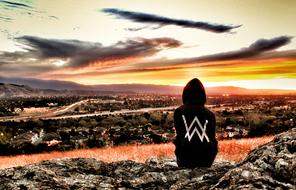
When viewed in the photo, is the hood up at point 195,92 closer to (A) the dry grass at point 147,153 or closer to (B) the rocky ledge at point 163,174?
(B) the rocky ledge at point 163,174

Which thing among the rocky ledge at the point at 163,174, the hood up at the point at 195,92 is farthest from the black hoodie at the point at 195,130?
the rocky ledge at the point at 163,174

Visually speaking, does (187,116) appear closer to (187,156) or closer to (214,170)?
(187,156)

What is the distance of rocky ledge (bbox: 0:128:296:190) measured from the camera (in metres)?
3.75

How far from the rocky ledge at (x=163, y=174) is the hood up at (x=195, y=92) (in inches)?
65.2

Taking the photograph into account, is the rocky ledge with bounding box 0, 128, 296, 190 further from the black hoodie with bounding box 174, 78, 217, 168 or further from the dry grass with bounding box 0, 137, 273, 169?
the dry grass with bounding box 0, 137, 273, 169

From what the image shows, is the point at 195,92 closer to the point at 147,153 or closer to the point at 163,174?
the point at 163,174

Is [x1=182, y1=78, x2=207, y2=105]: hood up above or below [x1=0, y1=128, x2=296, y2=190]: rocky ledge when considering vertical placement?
above

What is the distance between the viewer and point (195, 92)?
7332mm

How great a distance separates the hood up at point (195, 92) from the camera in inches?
288

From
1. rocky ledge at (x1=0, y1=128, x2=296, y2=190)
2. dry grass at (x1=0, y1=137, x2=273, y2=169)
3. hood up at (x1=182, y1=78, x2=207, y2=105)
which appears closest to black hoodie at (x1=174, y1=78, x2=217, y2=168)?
hood up at (x1=182, y1=78, x2=207, y2=105)

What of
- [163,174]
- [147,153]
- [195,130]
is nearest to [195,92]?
[195,130]

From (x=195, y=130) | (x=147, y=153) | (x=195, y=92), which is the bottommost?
(x=147, y=153)

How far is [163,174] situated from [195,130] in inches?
72.0

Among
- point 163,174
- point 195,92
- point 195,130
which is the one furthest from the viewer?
point 195,92
